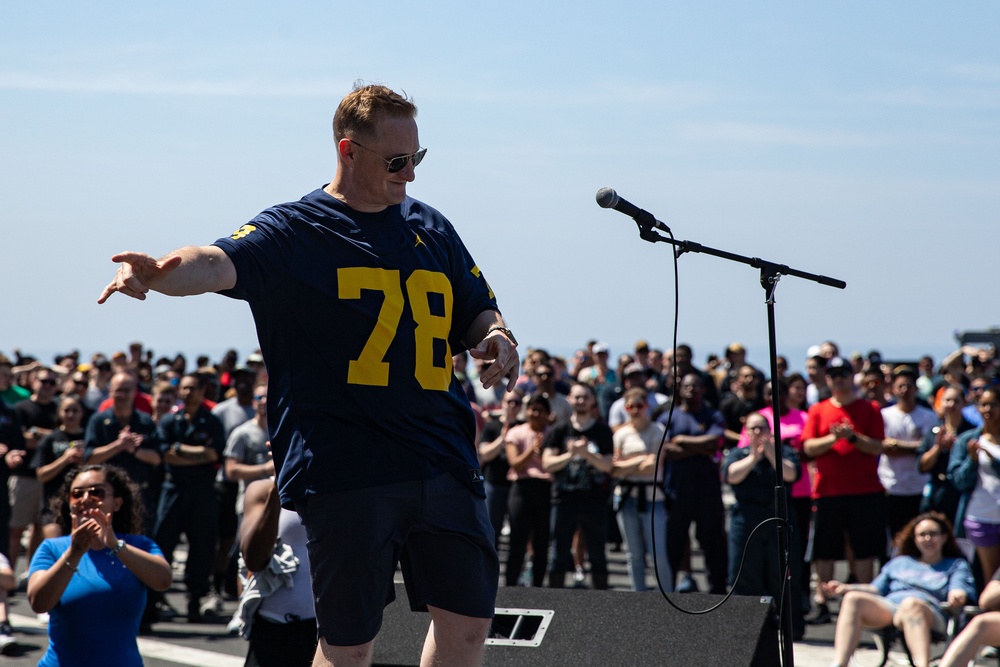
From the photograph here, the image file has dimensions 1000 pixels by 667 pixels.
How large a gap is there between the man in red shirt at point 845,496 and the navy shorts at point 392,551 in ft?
21.6

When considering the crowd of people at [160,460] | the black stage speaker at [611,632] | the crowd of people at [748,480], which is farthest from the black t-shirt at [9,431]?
the black stage speaker at [611,632]

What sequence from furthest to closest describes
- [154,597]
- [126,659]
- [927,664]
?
[154,597], [927,664], [126,659]

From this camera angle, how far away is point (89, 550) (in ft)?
17.7

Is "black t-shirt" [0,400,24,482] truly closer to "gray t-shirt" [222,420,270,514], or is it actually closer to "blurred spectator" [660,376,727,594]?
"gray t-shirt" [222,420,270,514]

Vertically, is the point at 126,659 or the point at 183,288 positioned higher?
the point at 183,288

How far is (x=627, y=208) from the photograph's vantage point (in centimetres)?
400

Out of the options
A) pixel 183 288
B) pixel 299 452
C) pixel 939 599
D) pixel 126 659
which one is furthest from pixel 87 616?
pixel 939 599

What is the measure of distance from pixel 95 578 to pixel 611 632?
7.37 ft

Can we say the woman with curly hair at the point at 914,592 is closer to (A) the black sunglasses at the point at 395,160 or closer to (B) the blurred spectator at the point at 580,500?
(B) the blurred spectator at the point at 580,500

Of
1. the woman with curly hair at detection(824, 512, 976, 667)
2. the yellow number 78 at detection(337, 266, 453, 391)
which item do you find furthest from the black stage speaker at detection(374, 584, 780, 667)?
the woman with curly hair at detection(824, 512, 976, 667)

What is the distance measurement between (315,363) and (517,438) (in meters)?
6.96

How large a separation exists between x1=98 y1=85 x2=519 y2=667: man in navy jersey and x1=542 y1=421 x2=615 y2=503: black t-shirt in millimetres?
6297

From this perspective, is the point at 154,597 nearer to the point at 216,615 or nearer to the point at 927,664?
the point at 216,615

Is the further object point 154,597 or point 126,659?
point 154,597
